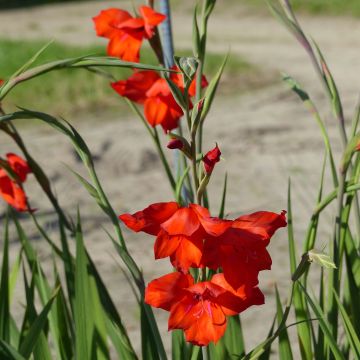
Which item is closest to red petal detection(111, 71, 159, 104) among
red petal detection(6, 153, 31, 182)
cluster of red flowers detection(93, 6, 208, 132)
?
cluster of red flowers detection(93, 6, 208, 132)

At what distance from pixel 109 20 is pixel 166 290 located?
710 millimetres

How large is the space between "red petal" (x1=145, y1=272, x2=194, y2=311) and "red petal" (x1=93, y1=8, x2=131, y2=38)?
681 mm

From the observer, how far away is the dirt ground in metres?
3.70

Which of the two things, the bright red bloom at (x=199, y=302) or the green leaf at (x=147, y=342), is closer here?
the bright red bloom at (x=199, y=302)

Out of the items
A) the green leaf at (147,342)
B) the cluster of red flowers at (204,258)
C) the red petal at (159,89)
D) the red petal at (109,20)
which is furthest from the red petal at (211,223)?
the red petal at (109,20)

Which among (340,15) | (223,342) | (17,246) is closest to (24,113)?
(223,342)

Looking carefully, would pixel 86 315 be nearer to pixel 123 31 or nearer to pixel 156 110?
pixel 156 110

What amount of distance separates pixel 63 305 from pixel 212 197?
2795 millimetres

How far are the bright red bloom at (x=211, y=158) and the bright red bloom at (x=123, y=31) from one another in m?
0.59

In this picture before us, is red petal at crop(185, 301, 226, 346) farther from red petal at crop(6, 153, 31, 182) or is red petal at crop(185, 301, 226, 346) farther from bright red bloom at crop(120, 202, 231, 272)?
red petal at crop(6, 153, 31, 182)

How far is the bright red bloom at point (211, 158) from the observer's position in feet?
4.08

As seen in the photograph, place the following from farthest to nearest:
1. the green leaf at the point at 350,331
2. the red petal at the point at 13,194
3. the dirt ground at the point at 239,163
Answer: the dirt ground at the point at 239,163 < the red petal at the point at 13,194 < the green leaf at the point at 350,331

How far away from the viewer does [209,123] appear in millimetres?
5969

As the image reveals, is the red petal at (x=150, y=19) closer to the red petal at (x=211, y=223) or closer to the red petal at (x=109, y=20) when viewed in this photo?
the red petal at (x=109, y=20)
